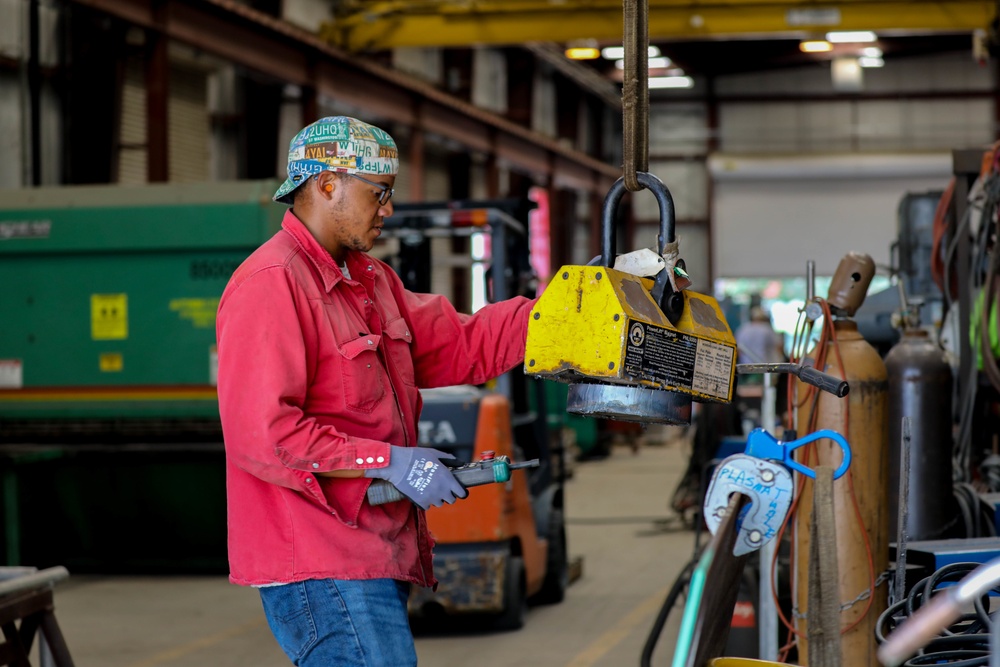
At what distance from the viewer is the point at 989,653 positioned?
79.7 inches

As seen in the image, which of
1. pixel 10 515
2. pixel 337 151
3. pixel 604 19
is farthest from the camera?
pixel 604 19

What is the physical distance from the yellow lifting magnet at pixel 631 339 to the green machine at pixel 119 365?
17.2ft

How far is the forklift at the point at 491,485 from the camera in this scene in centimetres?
581

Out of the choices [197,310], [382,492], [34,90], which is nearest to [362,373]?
[382,492]

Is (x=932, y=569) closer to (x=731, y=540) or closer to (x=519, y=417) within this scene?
(x=731, y=540)

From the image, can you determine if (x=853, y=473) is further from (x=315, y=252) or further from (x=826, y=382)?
(x=315, y=252)

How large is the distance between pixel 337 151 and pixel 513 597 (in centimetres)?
390

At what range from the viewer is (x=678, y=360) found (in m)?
2.31

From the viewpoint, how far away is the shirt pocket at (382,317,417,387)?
2.65 metres

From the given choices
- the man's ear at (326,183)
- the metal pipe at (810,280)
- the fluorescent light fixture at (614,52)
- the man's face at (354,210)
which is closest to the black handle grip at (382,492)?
the man's face at (354,210)

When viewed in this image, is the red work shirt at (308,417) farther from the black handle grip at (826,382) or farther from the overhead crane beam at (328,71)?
the overhead crane beam at (328,71)

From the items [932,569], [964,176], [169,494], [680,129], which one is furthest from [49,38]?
[680,129]

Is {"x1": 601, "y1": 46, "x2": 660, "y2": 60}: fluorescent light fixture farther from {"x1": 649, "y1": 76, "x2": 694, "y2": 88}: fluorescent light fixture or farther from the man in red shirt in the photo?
the man in red shirt

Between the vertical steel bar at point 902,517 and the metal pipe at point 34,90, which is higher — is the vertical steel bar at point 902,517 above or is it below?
below
